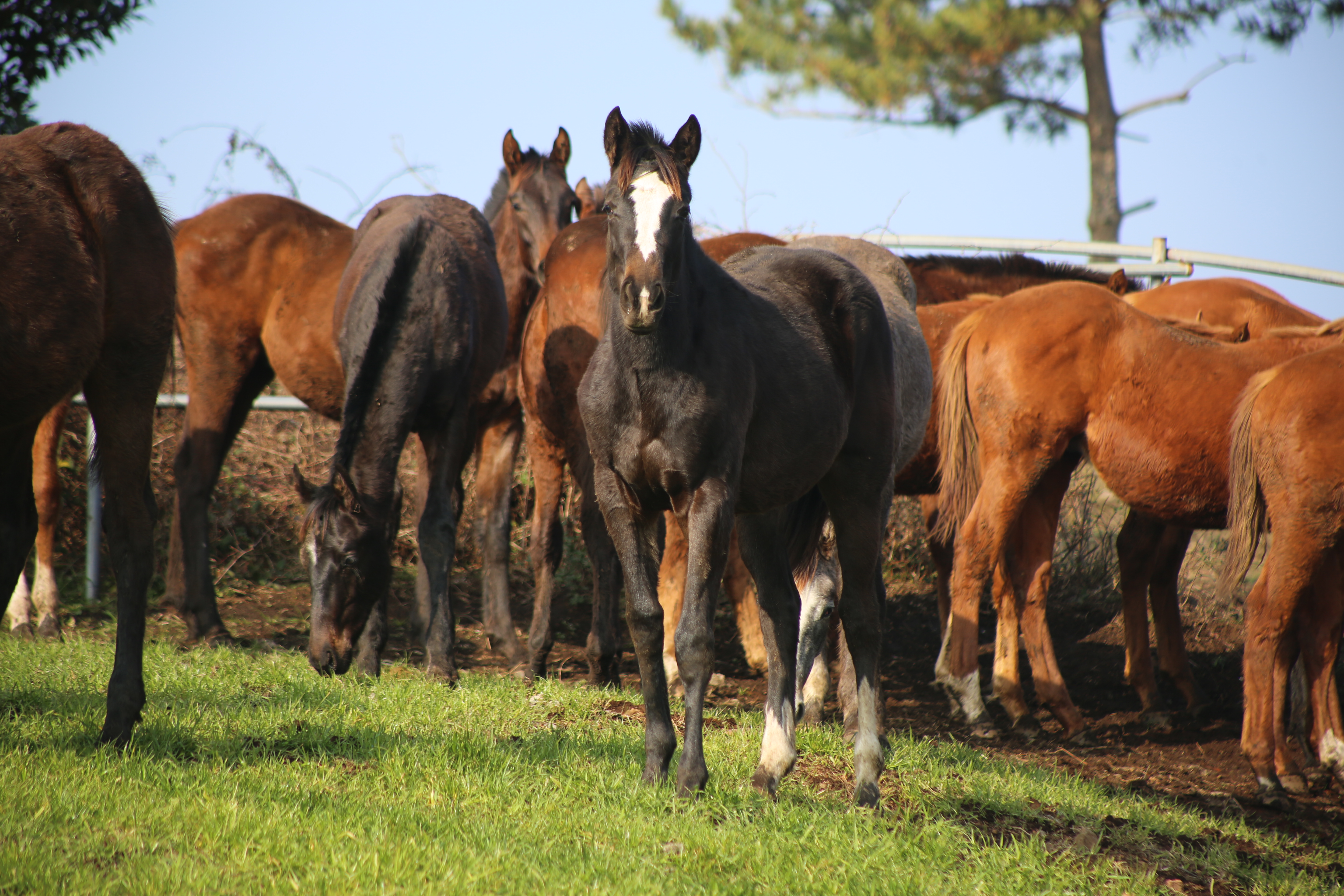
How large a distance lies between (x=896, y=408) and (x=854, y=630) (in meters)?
1.02

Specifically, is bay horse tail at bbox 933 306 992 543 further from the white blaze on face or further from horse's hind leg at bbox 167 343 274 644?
horse's hind leg at bbox 167 343 274 644

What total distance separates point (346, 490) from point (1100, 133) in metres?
14.4

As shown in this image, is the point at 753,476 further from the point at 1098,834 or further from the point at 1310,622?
the point at 1310,622

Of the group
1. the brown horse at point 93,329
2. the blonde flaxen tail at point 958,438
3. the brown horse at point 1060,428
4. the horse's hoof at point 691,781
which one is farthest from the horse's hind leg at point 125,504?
the blonde flaxen tail at point 958,438

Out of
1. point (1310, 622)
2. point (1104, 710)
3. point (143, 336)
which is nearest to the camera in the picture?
point (143, 336)

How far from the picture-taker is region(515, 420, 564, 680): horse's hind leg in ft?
20.8

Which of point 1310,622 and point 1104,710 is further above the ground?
point 1310,622

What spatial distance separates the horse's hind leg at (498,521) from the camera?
7172 mm

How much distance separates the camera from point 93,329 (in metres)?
3.65

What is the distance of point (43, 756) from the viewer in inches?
135

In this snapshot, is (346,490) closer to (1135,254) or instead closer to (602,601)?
(602,601)

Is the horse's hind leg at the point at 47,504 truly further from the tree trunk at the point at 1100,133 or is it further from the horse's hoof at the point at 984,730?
the tree trunk at the point at 1100,133

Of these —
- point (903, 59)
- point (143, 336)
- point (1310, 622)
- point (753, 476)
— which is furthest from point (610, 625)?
point (903, 59)

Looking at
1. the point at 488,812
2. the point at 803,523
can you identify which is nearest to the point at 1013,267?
the point at 803,523
